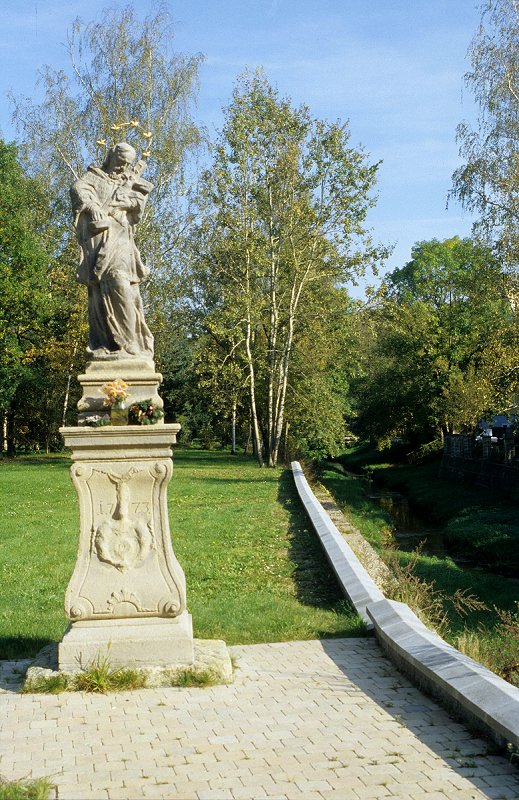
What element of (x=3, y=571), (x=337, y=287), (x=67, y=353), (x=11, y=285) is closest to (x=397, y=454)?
(x=337, y=287)

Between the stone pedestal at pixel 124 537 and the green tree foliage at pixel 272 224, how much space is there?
26.1 metres

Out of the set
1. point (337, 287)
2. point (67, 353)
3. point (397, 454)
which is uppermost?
point (337, 287)

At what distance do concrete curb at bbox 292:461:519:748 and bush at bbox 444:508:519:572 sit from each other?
36.1 feet

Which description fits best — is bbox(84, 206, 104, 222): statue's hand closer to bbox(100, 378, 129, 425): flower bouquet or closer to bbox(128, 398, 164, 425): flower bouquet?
bbox(100, 378, 129, 425): flower bouquet

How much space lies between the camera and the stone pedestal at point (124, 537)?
6684 millimetres

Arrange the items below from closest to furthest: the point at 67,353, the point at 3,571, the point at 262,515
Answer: the point at 3,571, the point at 262,515, the point at 67,353

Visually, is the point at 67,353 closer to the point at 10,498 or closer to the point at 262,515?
the point at 10,498

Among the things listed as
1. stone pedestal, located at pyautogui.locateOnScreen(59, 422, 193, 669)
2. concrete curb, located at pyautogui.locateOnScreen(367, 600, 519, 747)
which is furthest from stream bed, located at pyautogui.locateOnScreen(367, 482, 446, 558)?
stone pedestal, located at pyautogui.locateOnScreen(59, 422, 193, 669)

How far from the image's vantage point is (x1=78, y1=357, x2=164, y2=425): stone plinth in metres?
7.07

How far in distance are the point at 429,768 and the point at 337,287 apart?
119ft

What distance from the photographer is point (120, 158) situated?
7625mm

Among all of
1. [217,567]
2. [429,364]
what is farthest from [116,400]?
[429,364]

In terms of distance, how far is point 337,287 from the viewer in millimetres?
40375

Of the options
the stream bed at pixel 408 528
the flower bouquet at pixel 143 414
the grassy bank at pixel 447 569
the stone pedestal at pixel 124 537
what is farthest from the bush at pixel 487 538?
the flower bouquet at pixel 143 414
